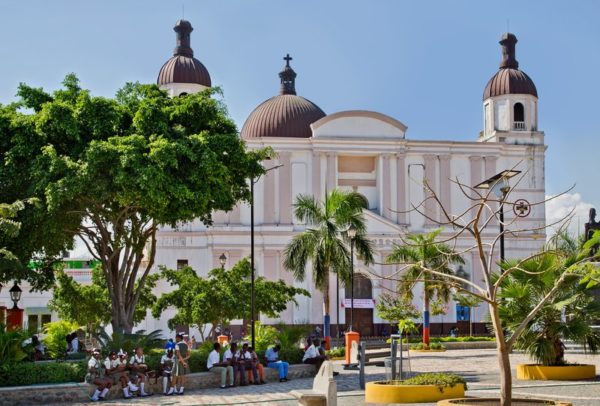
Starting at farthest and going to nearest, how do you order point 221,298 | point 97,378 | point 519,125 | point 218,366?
point 519,125 < point 221,298 < point 218,366 < point 97,378

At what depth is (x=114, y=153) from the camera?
25.0 metres

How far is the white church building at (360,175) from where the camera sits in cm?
5719

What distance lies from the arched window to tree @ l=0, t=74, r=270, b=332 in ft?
119

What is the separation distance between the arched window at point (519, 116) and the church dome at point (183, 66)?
2067 cm

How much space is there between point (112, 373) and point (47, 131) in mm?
8405

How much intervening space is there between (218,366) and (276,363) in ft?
6.13

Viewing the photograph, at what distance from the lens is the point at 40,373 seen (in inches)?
825

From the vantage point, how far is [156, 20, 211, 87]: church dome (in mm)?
59438

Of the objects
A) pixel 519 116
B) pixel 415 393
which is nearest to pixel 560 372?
pixel 415 393

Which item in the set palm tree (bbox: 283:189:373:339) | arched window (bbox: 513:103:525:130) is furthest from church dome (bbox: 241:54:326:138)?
palm tree (bbox: 283:189:373:339)

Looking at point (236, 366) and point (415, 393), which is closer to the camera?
point (415, 393)

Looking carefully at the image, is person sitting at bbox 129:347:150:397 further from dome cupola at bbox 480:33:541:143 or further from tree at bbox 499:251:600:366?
dome cupola at bbox 480:33:541:143

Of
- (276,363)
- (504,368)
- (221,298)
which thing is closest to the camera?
(504,368)

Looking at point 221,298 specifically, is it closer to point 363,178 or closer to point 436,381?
point 436,381
